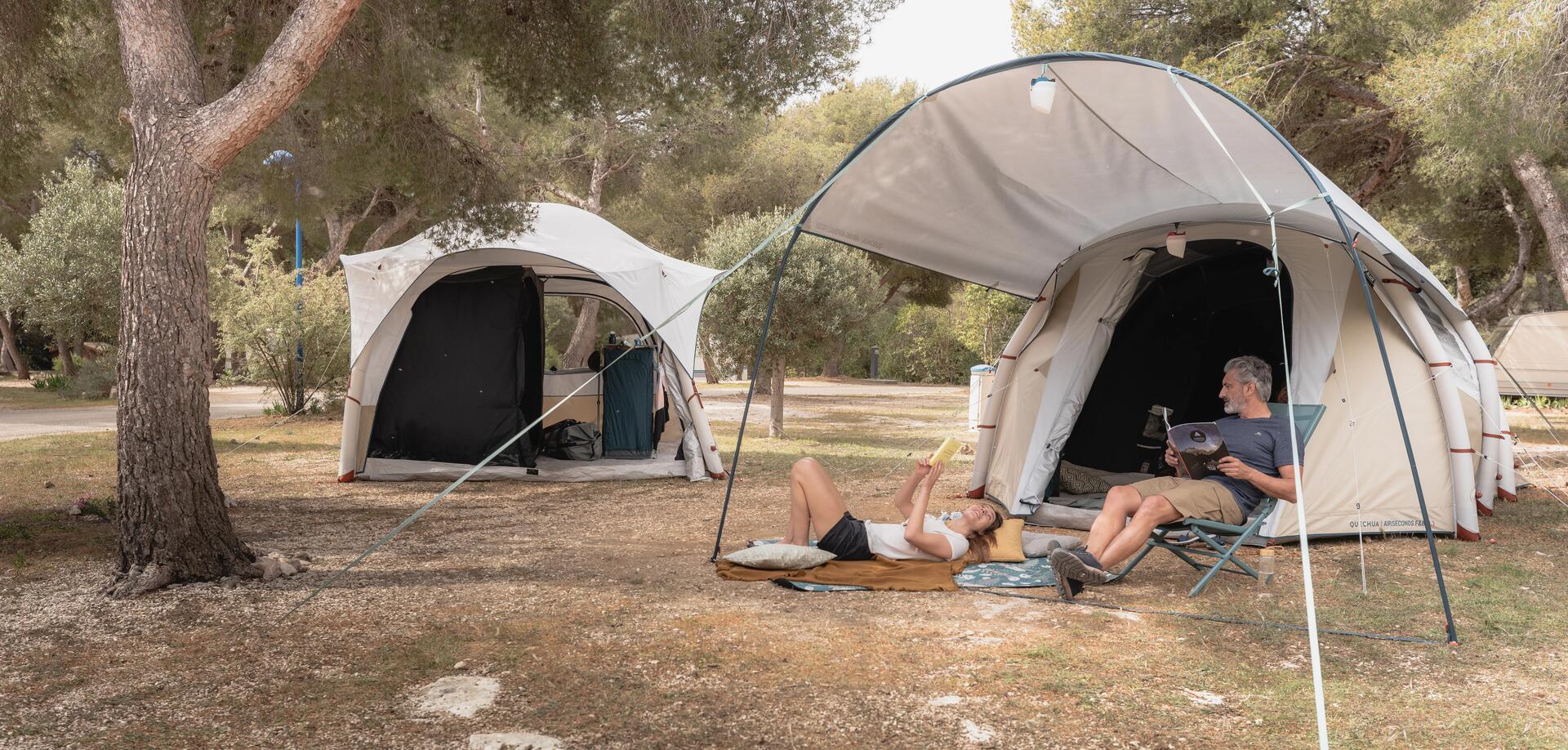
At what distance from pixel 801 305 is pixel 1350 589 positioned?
7.40 metres

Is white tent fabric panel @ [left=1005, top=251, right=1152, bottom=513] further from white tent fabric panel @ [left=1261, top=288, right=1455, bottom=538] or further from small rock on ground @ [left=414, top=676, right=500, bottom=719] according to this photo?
small rock on ground @ [left=414, top=676, right=500, bottom=719]

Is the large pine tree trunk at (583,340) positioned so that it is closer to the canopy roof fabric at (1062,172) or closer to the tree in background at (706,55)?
the tree in background at (706,55)

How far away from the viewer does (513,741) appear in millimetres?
2719

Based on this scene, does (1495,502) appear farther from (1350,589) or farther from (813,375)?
(813,375)

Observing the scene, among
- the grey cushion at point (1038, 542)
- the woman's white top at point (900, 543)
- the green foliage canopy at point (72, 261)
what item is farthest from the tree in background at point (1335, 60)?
the green foliage canopy at point (72, 261)

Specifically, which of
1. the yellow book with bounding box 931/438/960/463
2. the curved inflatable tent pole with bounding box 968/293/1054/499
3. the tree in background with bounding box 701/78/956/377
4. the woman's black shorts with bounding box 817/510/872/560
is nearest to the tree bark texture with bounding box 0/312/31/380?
the tree in background with bounding box 701/78/956/377

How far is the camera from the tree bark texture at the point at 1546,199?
9414 millimetres

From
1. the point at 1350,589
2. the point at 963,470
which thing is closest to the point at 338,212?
the point at 963,470

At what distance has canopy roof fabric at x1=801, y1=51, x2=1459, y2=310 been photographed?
4.42 metres

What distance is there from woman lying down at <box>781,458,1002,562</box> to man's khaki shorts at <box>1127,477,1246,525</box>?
2.33 feet

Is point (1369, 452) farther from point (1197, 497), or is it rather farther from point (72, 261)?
point (72, 261)

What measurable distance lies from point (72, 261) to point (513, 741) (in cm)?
1553

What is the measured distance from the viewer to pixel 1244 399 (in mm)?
4863

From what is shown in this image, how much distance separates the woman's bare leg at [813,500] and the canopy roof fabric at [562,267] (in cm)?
292
